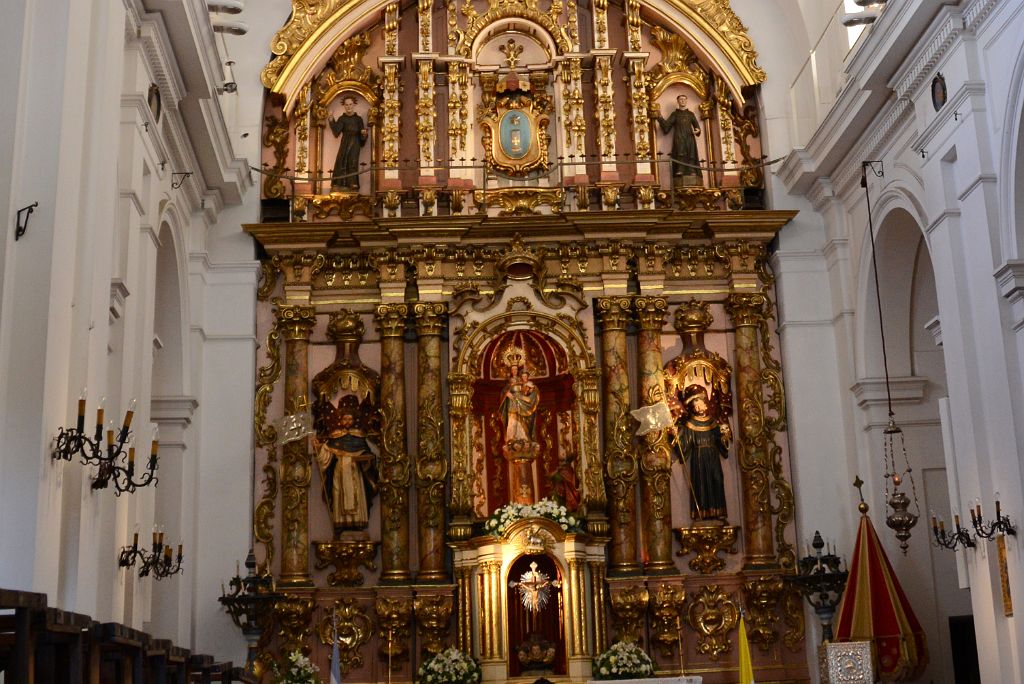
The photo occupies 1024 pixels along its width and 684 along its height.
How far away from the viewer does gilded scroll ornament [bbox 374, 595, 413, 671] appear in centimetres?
1596

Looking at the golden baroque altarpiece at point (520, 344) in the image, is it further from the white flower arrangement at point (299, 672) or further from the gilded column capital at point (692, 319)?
the white flower arrangement at point (299, 672)

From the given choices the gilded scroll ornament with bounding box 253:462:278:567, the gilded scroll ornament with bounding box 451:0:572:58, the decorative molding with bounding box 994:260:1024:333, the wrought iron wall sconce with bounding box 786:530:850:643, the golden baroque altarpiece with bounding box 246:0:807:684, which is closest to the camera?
the decorative molding with bounding box 994:260:1024:333

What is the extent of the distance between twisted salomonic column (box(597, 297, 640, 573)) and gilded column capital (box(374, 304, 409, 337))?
8.25 ft

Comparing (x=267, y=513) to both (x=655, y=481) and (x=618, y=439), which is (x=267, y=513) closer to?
(x=618, y=439)

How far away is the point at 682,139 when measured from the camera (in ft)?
59.0

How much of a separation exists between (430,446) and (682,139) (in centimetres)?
540

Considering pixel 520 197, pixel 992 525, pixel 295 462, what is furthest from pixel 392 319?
pixel 992 525

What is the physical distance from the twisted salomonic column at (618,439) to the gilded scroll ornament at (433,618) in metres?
2.05

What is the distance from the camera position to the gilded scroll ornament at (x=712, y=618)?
53.2 ft

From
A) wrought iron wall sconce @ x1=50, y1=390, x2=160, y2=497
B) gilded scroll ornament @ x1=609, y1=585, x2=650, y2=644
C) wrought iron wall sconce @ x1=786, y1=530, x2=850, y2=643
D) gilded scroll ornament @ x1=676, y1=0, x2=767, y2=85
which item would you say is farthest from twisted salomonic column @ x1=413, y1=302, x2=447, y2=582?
wrought iron wall sconce @ x1=50, y1=390, x2=160, y2=497

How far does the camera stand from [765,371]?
56.3 ft

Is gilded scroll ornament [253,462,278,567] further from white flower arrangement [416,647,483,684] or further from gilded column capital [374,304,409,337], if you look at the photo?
white flower arrangement [416,647,483,684]

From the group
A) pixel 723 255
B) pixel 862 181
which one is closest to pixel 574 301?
pixel 723 255

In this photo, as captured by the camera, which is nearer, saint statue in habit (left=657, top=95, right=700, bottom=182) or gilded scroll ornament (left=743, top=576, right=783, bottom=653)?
gilded scroll ornament (left=743, top=576, right=783, bottom=653)
